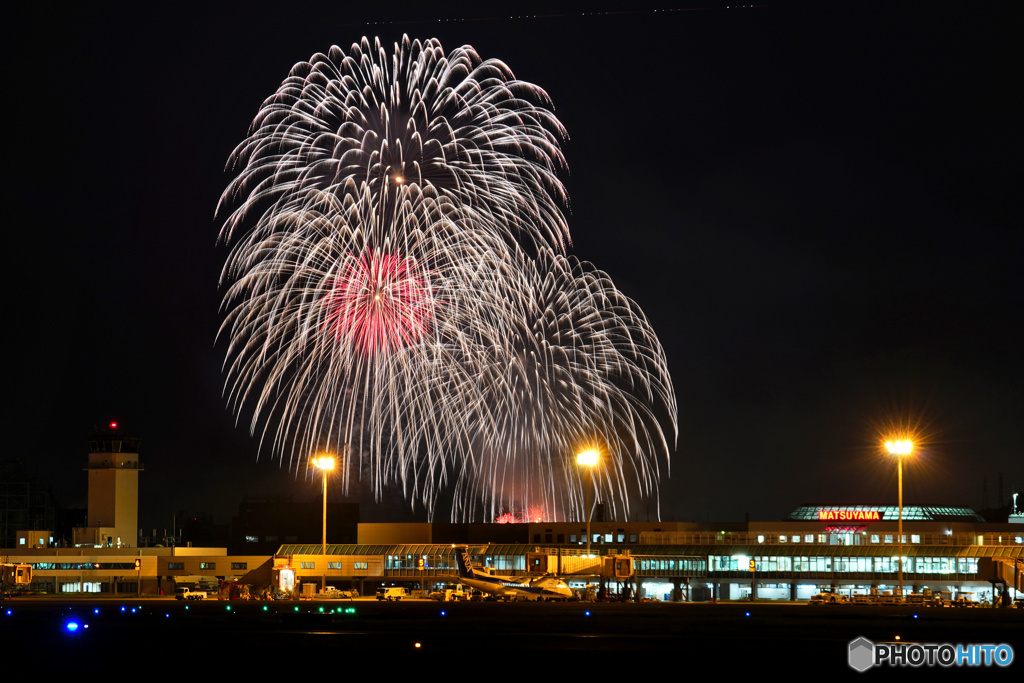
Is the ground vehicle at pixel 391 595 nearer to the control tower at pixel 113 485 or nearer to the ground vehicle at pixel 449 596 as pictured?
the ground vehicle at pixel 449 596

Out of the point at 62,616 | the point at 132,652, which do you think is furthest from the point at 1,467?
the point at 132,652

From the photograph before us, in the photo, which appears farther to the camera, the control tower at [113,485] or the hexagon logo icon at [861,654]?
the control tower at [113,485]

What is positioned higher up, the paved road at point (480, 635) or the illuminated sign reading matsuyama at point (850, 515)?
the illuminated sign reading matsuyama at point (850, 515)

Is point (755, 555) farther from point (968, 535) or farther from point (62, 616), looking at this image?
point (62, 616)

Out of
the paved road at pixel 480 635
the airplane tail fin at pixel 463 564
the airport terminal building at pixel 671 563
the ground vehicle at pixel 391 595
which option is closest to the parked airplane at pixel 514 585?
the airplane tail fin at pixel 463 564

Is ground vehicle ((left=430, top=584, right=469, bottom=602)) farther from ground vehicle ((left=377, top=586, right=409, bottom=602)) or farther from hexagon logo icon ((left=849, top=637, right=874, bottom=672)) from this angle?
hexagon logo icon ((left=849, top=637, right=874, bottom=672))

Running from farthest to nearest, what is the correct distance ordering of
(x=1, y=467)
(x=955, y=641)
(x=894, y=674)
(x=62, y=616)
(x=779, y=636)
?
(x=1, y=467)
(x=62, y=616)
(x=779, y=636)
(x=955, y=641)
(x=894, y=674)
